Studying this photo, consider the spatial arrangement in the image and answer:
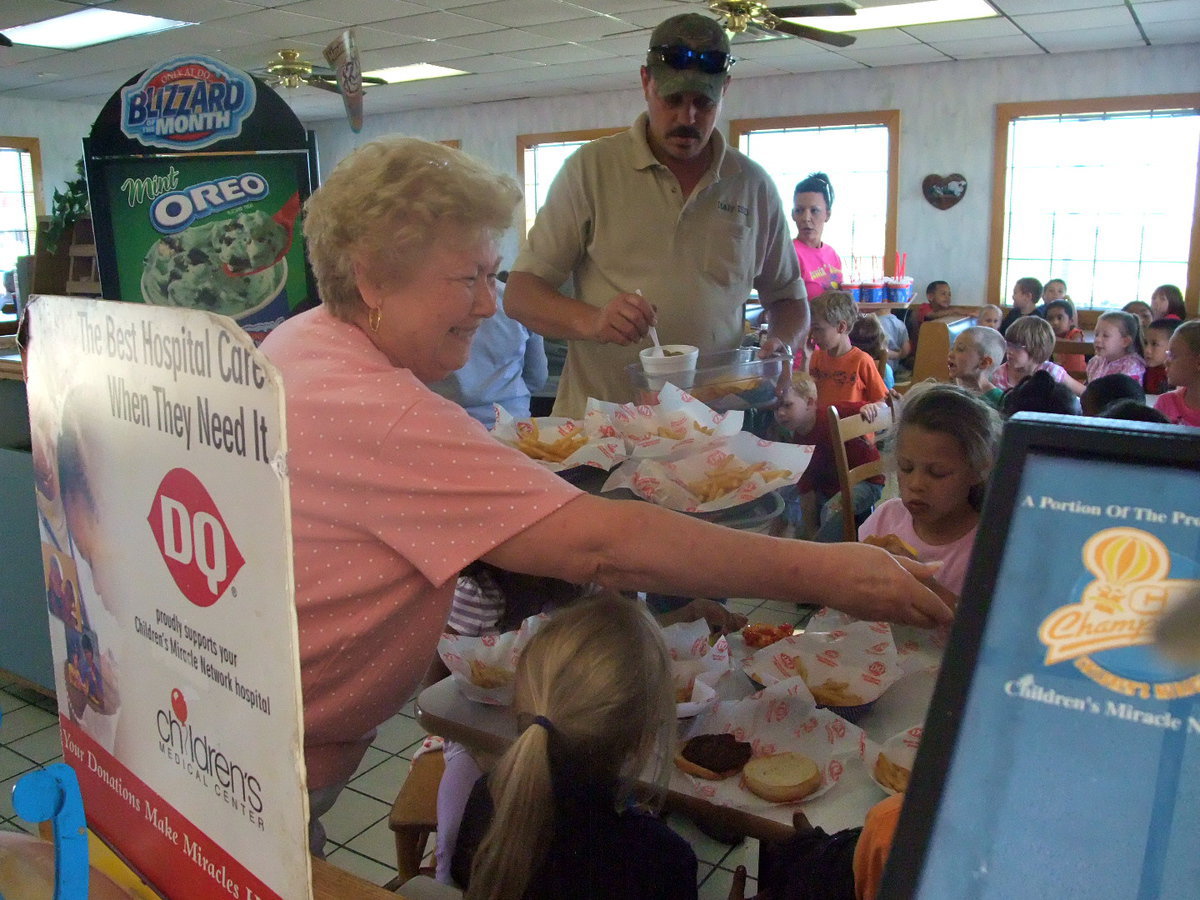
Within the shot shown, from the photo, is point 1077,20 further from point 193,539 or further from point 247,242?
point 193,539

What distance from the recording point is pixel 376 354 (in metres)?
1.25

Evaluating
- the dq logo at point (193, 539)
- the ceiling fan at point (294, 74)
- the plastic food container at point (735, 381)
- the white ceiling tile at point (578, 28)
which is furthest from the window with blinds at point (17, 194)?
the dq logo at point (193, 539)

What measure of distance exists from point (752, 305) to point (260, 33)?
4178 millimetres

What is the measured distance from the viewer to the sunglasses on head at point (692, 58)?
2.20m

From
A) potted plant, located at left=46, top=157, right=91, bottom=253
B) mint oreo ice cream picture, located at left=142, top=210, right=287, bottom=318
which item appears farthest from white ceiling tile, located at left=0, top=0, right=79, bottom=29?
mint oreo ice cream picture, located at left=142, top=210, right=287, bottom=318

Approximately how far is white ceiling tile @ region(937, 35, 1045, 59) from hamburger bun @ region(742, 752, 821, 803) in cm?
741

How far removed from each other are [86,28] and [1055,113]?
23.8 ft

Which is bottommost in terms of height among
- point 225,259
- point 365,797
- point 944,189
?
point 365,797

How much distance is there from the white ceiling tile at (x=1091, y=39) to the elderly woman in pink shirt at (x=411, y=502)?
24.0 ft

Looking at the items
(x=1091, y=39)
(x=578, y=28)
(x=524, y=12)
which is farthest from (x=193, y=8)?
(x=1091, y=39)

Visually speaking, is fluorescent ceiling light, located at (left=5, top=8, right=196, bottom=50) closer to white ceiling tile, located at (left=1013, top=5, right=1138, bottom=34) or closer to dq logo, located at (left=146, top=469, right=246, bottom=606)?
white ceiling tile, located at (left=1013, top=5, right=1138, bottom=34)

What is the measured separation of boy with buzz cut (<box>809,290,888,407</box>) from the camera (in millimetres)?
4312

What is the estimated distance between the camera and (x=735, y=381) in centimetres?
203

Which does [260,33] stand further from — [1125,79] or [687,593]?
[687,593]
